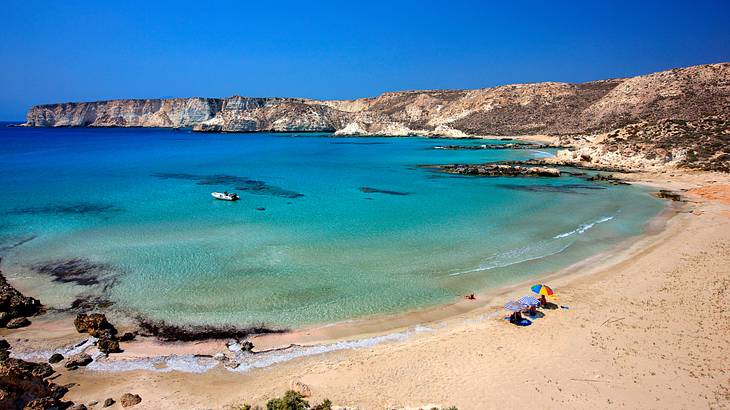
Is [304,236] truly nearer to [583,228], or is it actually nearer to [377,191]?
[377,191]

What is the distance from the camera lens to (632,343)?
35.7ft

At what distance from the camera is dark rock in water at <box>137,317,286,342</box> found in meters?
11.9

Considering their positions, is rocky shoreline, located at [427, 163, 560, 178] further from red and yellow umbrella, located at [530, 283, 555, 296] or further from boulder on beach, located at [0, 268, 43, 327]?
boulder on beach, located at [0, 268, 43, 327]

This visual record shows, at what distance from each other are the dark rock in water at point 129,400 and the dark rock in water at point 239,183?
79.6 ft

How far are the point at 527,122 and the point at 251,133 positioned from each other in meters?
84.9

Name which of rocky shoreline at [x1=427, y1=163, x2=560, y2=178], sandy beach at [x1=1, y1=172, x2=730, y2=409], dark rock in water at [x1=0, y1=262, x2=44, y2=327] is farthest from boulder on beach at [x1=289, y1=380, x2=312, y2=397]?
rocky shoreline at [x1=427, y1=163, x2=560, y2=178]

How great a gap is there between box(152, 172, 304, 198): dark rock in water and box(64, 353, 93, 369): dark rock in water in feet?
74.4

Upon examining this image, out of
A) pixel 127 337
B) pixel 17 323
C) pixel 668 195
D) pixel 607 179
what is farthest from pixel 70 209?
pixel 607 179

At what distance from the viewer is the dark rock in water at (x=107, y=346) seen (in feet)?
36.4

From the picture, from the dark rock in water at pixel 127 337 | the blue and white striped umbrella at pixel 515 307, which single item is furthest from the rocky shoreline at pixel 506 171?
the dark rock in water at pixel 127 337

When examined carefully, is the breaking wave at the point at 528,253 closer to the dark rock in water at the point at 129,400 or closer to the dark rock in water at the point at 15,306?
the dark rock in water at the point at 129,400

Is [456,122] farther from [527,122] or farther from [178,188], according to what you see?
[178,188]

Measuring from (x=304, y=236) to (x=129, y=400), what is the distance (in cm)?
1294

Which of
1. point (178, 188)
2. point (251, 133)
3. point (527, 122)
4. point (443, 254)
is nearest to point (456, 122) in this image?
point (527, 122)
